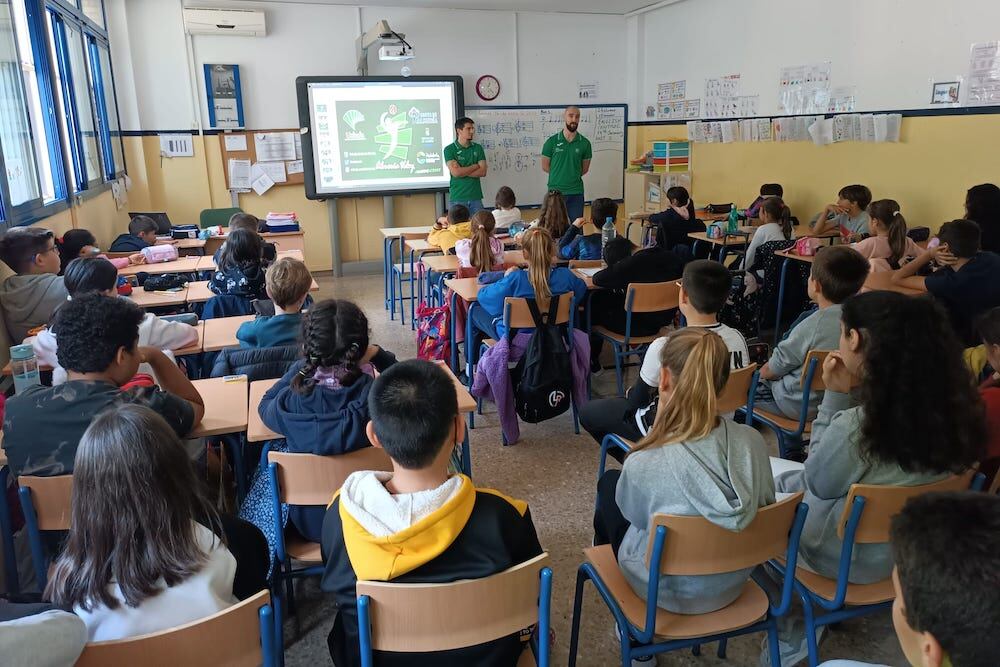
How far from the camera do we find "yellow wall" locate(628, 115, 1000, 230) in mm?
4801

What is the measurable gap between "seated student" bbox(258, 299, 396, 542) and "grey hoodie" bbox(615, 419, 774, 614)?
2.41ft

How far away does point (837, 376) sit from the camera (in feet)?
7.09

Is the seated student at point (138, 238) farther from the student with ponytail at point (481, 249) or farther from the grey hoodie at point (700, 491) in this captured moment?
the grey hoodie at point (700, 491)

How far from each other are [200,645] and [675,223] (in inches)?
201

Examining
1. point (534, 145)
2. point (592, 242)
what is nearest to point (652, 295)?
point (592, 242)

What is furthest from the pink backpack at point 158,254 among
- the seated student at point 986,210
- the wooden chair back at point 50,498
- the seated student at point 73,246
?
the seated student at point 986,210

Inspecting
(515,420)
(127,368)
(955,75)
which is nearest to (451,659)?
(127,368)

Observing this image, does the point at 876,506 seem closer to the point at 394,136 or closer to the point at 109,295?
the point at 109,295

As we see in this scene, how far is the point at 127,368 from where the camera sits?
2.03 meters

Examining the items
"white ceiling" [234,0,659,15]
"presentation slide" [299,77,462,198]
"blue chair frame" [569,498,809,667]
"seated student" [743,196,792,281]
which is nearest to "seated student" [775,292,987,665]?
"blue chair frame" [569,498,809,667]

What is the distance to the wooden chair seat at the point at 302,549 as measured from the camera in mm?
1961

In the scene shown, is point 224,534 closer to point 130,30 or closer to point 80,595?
point 80,595

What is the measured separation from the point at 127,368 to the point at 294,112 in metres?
6.02

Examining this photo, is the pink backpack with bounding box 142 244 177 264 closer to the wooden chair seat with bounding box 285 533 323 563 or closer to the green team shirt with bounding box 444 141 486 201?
the green team shirt with bounding box 444 141 486 201
